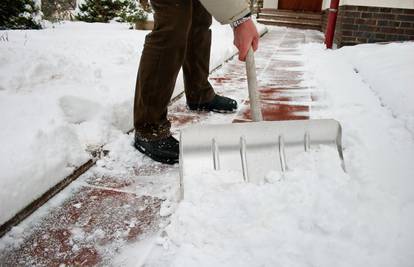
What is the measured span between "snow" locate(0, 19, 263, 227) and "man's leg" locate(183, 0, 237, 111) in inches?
16.4

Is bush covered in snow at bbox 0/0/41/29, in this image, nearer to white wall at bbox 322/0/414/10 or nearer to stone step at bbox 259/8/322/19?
white wall at bbox 322/0/414/10

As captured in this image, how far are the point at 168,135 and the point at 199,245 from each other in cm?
81

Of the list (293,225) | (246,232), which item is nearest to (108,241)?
(246,232)

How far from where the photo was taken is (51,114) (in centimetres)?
175

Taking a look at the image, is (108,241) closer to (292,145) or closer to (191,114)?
(292,145)

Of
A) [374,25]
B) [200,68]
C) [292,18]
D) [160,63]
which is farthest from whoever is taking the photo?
[292,18]

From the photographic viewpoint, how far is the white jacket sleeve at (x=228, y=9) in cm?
136

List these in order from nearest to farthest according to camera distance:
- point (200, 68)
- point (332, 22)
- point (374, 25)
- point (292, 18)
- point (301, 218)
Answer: point (301, 218) → point (200, 68) → point (374, 25) → point (332, 22) → point (292, 18)

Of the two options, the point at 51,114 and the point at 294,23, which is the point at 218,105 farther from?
the point at 294,23

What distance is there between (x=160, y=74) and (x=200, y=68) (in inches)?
26.9

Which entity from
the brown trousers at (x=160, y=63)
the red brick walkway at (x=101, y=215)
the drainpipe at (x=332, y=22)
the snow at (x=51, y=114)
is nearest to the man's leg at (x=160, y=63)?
the brown trousers at (x=160, y=63)

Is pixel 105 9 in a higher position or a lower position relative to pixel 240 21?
higher

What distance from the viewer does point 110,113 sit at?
2.00m

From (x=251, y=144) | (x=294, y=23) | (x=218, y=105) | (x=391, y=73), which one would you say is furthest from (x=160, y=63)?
(x=294, y=23)
